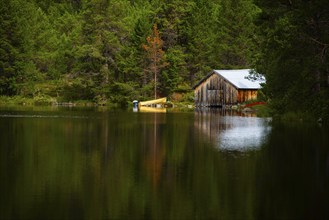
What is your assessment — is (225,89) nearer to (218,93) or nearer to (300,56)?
(218,93)

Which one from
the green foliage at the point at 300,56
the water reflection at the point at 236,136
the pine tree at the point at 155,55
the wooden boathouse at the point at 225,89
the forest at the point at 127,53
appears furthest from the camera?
the forest at the point at 127,53

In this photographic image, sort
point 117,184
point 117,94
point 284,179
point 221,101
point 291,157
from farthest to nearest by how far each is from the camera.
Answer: point 117,94 < point 221,101 < point 291,157 < point 284,179 < point 117,184

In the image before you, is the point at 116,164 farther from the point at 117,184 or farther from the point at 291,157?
the point at 291,157

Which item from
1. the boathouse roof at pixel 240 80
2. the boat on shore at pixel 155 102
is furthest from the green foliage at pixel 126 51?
the boathouse roof at pixel 240 80

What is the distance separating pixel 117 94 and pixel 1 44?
22.8 m

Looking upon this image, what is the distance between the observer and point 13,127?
43438 mm

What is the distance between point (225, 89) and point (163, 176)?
68.2 m

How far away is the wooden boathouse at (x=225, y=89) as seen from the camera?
8675 centimetres

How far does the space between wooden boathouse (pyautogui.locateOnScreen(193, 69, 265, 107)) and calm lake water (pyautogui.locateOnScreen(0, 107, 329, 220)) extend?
159 feet

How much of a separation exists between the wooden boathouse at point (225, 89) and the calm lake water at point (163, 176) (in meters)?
48.4

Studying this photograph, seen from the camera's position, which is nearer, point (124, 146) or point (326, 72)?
point (124, 146)

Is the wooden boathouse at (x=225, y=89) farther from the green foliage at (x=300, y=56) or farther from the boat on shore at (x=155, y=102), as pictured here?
the green foliage at (x=300, y=56)

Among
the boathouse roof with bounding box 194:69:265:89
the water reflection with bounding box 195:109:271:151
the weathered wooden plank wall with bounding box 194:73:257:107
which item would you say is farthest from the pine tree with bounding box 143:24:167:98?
the water reflection with bounding box 195:109:271:151

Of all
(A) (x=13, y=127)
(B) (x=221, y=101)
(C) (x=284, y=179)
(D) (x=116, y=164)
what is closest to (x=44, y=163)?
(D) (x=116, y=164)
